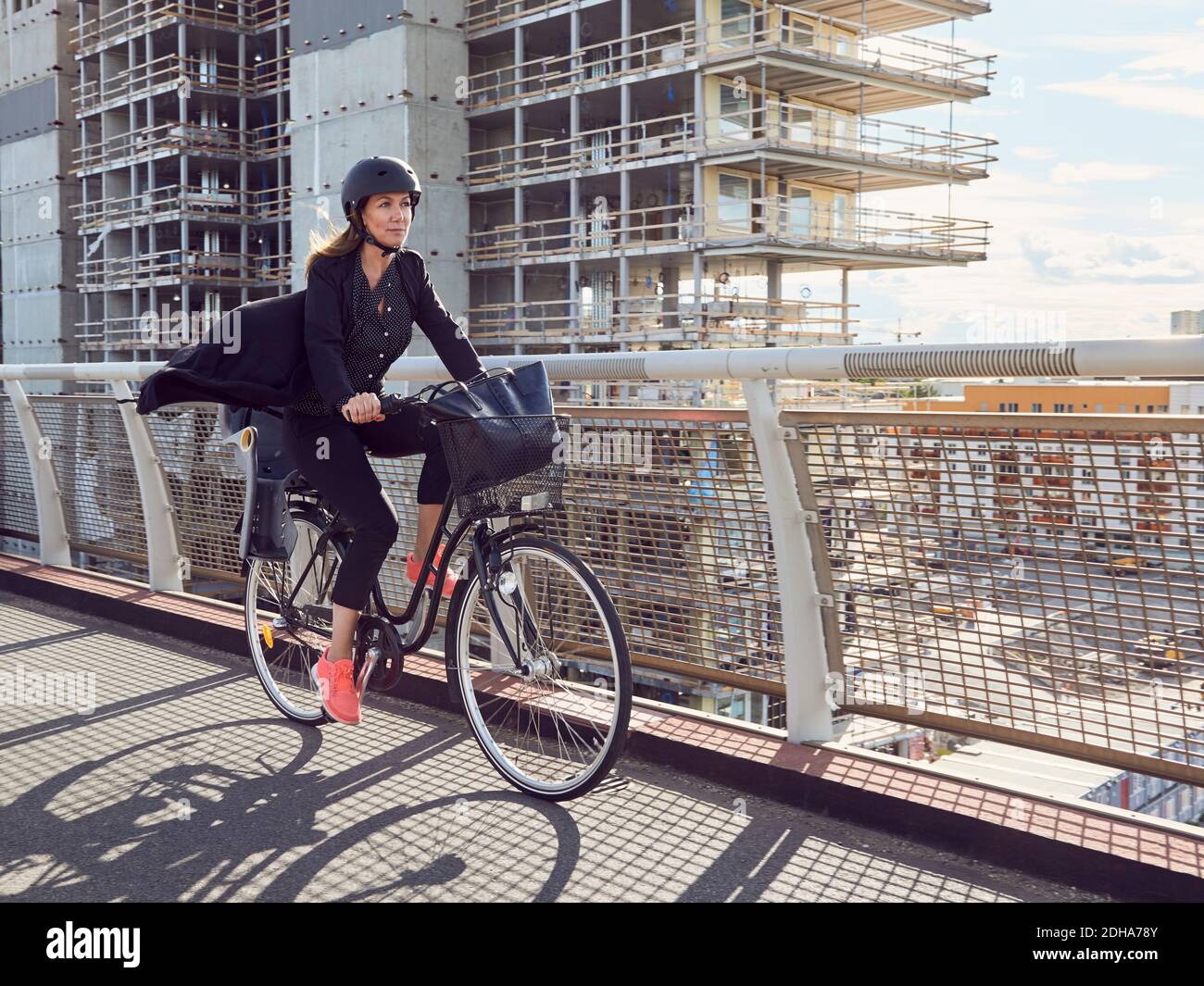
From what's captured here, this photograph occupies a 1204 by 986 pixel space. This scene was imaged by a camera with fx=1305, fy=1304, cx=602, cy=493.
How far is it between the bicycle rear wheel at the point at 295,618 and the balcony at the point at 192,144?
5103 centimetres

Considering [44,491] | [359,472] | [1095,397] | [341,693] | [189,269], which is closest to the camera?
[1095,397]

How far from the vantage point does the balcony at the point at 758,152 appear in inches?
1548

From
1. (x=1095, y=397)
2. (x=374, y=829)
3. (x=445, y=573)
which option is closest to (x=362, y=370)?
(x=445, y=573)

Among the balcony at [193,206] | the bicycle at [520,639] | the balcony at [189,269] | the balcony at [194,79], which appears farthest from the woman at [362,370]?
the balcony at [194,79]

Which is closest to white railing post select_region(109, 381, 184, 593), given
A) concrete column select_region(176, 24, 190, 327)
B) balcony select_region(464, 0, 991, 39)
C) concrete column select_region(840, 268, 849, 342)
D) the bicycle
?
the bicycle

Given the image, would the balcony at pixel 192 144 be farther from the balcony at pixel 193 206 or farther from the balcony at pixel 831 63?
the balcony at pixel 831 63

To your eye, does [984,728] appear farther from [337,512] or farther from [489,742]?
[337,512]

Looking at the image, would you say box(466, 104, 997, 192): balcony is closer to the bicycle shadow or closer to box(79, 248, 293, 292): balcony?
box(79, 248, 293, 292): balcony

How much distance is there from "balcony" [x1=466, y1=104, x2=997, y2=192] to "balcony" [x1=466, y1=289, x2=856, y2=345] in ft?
13.9

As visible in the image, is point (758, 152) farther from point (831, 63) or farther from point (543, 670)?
point (543, 670)

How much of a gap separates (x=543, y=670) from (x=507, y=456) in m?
0.76

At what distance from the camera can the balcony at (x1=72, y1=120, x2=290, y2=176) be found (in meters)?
54.6

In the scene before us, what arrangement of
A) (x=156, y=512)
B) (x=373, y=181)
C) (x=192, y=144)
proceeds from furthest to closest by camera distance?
1. (x=192, y=144)
2. (x=156, y=512)
3. (x=373, y=181)

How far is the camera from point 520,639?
4.24m
